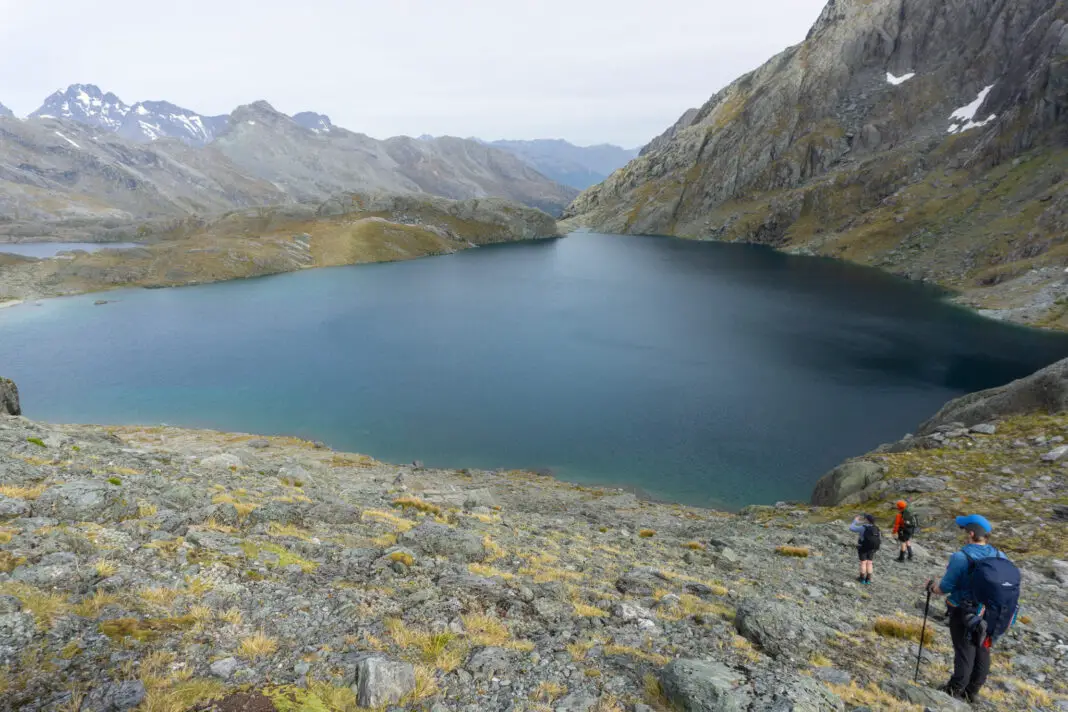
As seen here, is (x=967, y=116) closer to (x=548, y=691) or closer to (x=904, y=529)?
(x=904, y=529)

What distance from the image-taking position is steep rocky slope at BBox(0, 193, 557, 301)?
122688mm

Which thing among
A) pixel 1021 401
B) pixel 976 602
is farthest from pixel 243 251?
pixel 976 602

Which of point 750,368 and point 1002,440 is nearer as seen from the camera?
point 1002,440

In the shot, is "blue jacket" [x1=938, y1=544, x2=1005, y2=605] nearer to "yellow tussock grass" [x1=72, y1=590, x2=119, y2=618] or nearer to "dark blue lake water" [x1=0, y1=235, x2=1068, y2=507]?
"yellow tussock grass" [x1=72, y1=590, x2=119, y2=618]

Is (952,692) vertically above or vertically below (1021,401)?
below

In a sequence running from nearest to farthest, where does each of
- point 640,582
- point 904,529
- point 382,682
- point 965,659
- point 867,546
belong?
point 382,682 → point 965,659 → point 640,582 → point 867,546 → point 904,529

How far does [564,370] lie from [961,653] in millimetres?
50258

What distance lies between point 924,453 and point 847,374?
30295 mm

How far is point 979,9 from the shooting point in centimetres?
16812

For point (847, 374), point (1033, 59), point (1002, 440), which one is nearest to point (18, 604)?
point (1002, 440)

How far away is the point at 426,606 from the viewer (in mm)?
10680

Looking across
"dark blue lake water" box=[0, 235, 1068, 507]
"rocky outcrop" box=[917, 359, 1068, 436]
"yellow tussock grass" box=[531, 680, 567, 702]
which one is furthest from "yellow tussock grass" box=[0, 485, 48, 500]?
"rocky outcrop" box=[917, 359, 1068, 436]

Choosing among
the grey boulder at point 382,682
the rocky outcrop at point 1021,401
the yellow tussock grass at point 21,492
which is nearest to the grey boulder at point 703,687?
the grey boulder at point 382,682

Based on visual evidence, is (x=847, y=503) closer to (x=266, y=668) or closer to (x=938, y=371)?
(x=266, y=668)
